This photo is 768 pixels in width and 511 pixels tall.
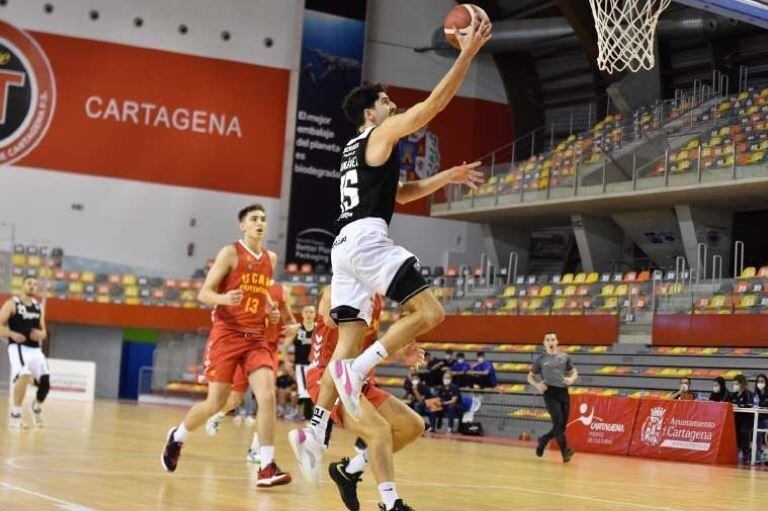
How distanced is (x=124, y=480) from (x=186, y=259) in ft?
94.9

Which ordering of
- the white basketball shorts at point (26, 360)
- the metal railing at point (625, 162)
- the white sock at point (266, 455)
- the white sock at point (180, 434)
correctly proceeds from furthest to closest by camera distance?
1. the metal railing at point (625, 162)
2. the white basketball shorts at point (26, 360)
3. the white sock at point (180, 434)
4. the white sock at point (266, 455)

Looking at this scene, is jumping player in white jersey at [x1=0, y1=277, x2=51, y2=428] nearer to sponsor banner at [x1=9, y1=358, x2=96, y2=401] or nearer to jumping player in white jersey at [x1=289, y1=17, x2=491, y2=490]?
jumping player in white jersey at [x1=289, y1=17, x2=491, y2=490]

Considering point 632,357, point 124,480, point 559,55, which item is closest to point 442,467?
point 124,480

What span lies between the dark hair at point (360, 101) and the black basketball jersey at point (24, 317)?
9298mm

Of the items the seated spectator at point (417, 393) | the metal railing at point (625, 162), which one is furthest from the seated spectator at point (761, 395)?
the metal railing at point (625, 162)

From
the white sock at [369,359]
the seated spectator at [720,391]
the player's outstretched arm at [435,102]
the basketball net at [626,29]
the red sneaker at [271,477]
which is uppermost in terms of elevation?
the basketball net at [626,29]

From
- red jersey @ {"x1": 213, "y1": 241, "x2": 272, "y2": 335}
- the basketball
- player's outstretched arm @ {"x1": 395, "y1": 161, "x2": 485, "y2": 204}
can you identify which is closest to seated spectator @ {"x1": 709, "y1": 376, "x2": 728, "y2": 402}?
red jersey @ {"x1": 213, "y1": 241, "x2": 272, "y2": 335}

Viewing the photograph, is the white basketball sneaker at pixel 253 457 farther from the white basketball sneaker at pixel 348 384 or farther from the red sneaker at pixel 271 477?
the white basketball sneaker at pixel 348 384

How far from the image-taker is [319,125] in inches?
1499

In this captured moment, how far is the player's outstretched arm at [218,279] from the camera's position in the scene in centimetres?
900

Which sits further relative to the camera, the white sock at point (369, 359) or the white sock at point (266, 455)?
the white sock at point (266, 455)

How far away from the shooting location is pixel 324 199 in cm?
3797

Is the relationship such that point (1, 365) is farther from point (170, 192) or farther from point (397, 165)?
point (397, 165)

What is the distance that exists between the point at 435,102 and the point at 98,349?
32.0 m
